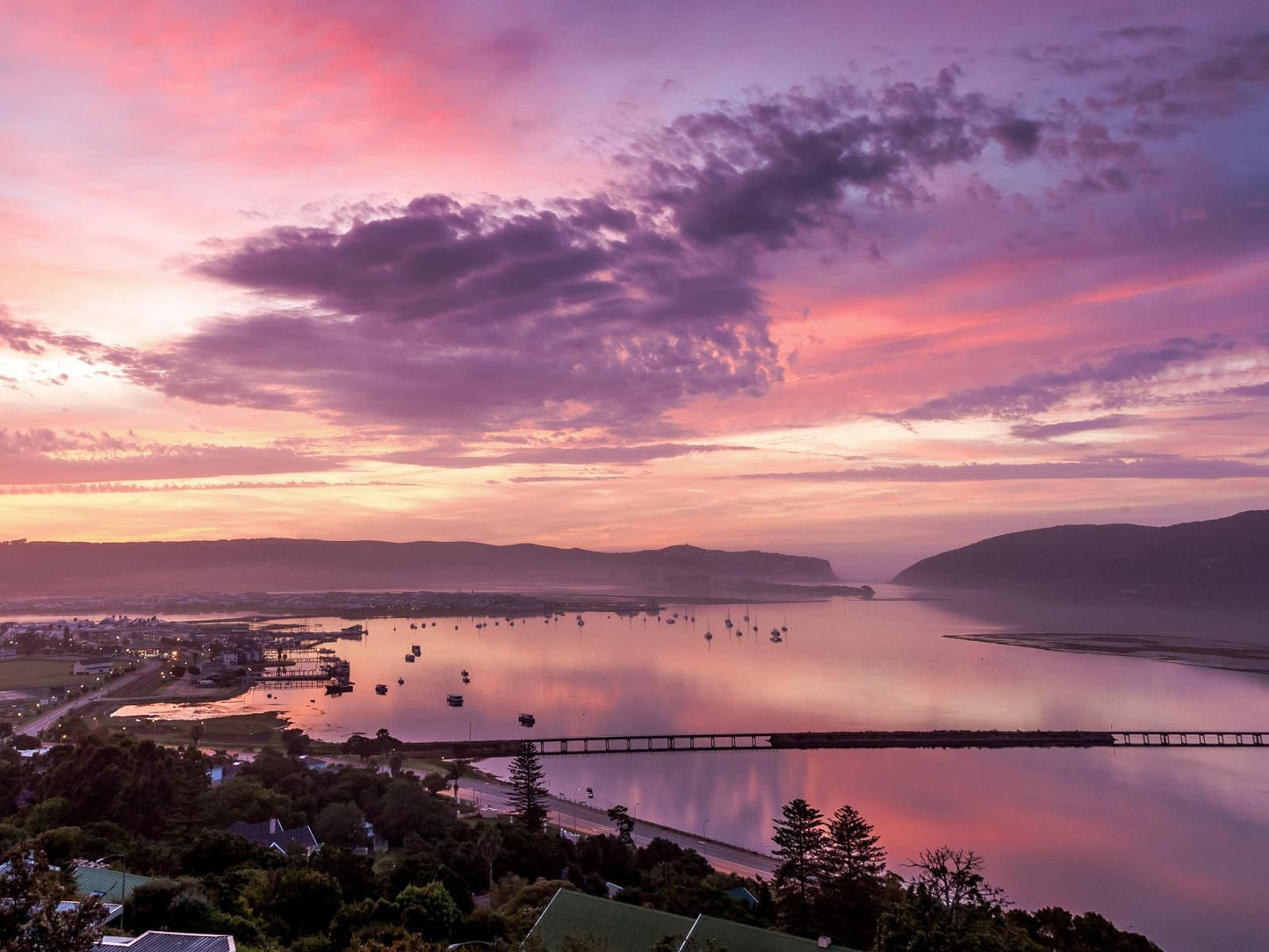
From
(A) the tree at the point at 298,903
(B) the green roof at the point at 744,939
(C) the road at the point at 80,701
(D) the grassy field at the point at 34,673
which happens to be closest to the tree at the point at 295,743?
(C) the road at the point at 80,701

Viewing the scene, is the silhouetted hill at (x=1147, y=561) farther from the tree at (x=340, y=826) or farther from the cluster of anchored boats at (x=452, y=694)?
the tree at (x=340, y=826)

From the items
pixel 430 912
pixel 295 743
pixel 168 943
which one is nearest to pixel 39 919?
pixel 168 943

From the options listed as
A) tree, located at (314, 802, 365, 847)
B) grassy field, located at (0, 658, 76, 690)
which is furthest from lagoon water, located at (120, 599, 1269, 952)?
grassy field, located at (0, 658, 76, 690)

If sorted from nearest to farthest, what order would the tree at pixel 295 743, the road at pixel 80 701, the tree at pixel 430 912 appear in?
the tree at pixel 430 912 < the tree at pixel 295 743 < the road at pixel 80 701

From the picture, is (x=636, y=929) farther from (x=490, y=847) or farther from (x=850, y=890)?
(x=490, y=847)

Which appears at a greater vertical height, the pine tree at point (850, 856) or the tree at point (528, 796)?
the pine tree at point (850, 856)

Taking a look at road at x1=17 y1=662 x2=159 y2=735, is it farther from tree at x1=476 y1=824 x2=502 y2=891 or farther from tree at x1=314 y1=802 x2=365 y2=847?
tree at x1=476 y1=824 x2=502 y2=891
